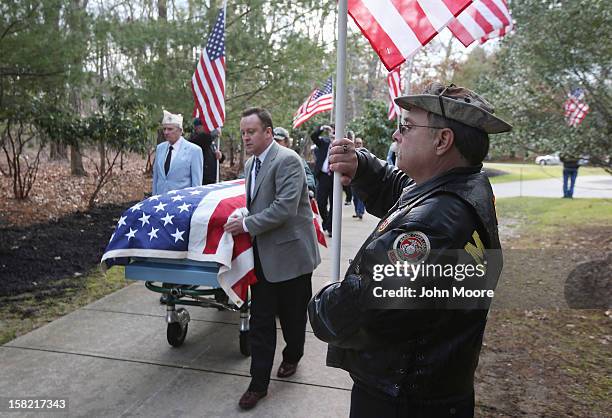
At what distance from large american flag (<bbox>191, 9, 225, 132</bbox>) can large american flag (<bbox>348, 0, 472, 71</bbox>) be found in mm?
4310

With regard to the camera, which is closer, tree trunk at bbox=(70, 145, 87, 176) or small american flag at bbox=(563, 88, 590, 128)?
small american flag at bbox=(563, 88, 590, 128)

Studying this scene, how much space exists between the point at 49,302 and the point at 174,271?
235 centimetres

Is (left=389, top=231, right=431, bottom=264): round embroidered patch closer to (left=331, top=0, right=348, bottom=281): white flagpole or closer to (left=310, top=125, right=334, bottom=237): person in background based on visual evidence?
(left=331, top=0, right=348, bottom=281): white flagpole

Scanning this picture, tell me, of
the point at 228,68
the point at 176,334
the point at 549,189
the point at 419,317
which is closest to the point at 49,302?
the point at 176,334

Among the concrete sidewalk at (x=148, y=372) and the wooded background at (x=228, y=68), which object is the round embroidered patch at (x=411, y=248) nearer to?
the concrete sidewalk at (x=148, y=372)

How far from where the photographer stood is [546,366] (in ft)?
13.4

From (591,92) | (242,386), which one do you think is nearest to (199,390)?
(242,386)

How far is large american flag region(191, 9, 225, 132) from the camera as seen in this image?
685 centimetres

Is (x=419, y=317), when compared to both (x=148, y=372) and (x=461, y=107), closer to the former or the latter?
(x=461, y=107)

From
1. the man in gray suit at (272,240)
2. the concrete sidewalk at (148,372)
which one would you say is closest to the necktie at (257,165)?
the man in gray suit at (272,240)

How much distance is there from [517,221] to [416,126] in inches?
417

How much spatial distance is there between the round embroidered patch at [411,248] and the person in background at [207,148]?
608 centimetres

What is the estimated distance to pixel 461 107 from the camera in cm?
168

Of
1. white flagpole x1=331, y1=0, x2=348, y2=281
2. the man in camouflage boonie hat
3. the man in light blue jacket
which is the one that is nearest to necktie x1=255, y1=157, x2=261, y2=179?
white flagpole x1=331, y1=0, x2=348, y2=281
